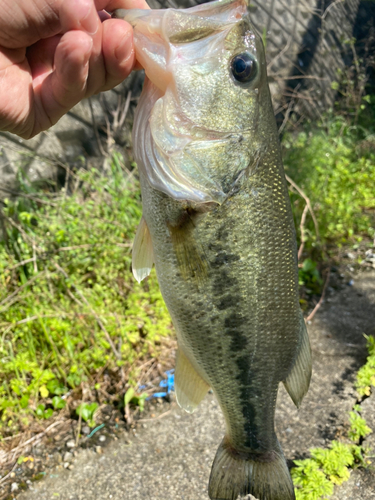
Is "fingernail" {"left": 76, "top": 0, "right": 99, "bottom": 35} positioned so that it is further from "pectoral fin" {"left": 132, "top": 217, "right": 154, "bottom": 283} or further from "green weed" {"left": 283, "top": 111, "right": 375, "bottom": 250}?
"green weed" {"left": 283, "top": 111, "right": 375, "bottom": 250}

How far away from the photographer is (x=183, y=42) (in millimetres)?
1198

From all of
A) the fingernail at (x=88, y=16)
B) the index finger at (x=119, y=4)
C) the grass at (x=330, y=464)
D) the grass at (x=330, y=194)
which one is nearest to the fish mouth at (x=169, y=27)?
the fingernail at (x=88, y=16)

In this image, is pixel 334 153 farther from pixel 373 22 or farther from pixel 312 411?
pixel 373 22

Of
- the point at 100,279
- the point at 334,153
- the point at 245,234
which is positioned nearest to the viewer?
the point at 245,234

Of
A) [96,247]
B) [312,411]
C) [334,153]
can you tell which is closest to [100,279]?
[96,247]

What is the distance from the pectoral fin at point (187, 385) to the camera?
63.1 inches

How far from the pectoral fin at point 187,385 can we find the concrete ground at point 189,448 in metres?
1.26

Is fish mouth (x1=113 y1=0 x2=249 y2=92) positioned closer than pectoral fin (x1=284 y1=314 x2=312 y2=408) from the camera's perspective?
Yes

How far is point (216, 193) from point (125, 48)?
0.56m

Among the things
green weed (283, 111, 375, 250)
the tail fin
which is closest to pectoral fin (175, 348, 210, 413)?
the tail fin

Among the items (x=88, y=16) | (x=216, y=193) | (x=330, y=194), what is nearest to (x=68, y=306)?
(x=216, y=193)

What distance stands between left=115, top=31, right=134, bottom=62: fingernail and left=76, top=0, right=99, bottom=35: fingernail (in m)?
0.09

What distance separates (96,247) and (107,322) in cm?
67

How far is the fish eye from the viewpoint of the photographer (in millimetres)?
1256
